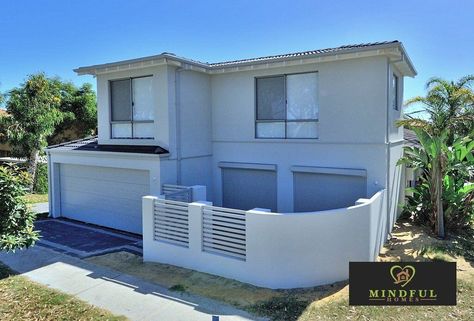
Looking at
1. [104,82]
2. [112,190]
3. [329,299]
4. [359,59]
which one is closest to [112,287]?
[329,299]

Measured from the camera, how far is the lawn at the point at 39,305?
639 cm

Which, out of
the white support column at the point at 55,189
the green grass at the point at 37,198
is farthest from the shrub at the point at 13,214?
the green grass at the point at 37,198

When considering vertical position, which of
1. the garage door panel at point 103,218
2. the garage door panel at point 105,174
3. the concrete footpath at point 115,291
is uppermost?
the garage door panel at point 105,174

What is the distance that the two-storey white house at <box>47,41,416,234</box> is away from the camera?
10.4m

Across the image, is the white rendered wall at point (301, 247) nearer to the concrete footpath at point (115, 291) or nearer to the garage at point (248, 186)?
the concrete footpath at point (115, 291)

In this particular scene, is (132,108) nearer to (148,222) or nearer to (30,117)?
(148,222)

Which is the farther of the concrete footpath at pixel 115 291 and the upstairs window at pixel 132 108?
the upstairs window at pixel 132 108

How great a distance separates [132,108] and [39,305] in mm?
7644

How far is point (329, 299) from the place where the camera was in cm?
707

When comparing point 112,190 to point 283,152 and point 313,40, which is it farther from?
point 313,40

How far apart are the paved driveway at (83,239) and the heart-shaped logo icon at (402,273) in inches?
278

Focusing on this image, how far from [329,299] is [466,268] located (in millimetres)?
4300

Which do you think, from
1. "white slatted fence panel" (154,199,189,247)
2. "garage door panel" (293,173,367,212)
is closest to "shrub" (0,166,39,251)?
"white slatted fence panel" (154,199,189,247)

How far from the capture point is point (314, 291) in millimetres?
7441
